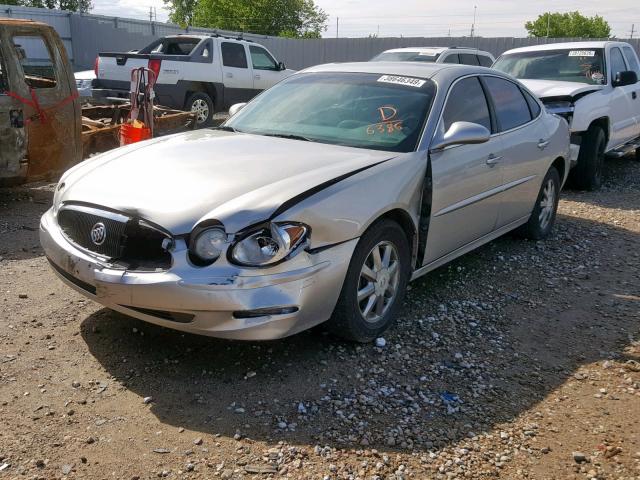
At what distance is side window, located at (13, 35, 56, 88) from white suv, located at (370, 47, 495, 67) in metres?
6.46

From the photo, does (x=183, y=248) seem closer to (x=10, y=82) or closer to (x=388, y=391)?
(x=388, y=391)

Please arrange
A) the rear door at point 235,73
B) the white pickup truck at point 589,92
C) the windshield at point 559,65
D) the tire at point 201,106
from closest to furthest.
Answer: the white pickup truck at point 589,92, the windshield at point 559,65, the tire at point 201,106, the rear door at point 235,73

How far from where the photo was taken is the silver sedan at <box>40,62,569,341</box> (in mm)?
3184

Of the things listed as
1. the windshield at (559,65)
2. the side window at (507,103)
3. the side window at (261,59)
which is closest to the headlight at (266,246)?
the side window at (507,103)

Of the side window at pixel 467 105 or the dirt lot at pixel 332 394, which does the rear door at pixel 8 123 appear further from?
the side window at pixel 467 105

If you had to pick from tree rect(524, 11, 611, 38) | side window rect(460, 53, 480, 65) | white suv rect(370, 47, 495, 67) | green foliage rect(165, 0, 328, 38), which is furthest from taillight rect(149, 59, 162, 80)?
tree rect(524, 11, 611, 38)

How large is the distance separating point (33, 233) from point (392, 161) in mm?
3733

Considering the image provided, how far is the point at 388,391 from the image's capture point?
3408 mm

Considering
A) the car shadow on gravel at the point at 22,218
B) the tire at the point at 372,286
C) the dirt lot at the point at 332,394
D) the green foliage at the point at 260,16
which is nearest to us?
the dirt lot at the point at 332,394

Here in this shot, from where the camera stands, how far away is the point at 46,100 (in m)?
6.67

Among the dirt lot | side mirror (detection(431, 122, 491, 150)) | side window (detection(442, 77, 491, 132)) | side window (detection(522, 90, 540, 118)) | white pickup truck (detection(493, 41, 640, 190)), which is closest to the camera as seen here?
the dirt lot

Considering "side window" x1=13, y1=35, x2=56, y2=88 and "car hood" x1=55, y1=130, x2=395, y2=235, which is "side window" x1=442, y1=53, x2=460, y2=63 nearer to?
"side window" x1=13, y1=35, x2=56, y2=88

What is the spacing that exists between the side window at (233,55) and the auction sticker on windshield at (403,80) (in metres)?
10.2

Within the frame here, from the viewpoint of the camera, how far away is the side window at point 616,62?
9430 mm
